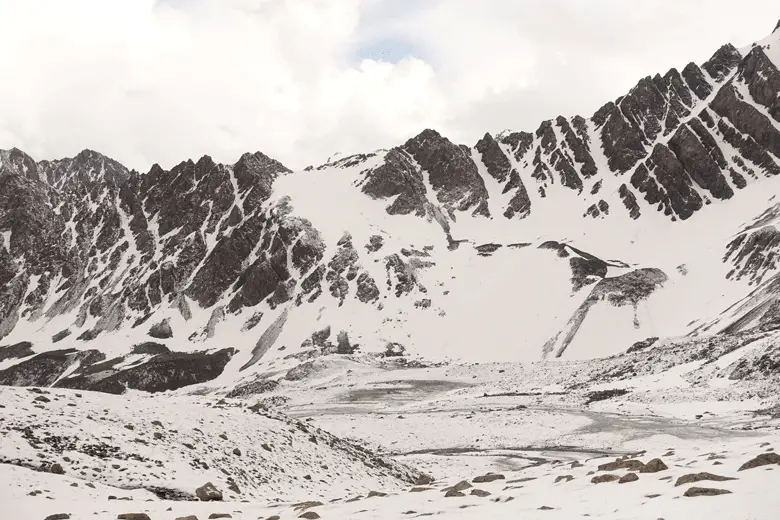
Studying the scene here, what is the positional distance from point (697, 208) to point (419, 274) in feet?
269

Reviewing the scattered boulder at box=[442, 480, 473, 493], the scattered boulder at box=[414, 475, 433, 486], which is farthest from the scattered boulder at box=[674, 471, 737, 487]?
the scattered boulder at box=[414, 475, 433, 486]

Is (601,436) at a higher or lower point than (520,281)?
lower

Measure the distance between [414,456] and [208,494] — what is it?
21291 millimetres

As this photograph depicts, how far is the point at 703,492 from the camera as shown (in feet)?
38.1

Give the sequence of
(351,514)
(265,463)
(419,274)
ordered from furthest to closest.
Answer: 1. (419,274)
2. (265,463)
3. (351,514)

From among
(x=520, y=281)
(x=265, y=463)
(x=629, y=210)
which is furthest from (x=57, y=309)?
(x=265, y=463)

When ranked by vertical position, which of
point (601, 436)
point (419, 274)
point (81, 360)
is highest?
point (419, 274)

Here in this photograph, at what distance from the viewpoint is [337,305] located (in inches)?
A: 5556

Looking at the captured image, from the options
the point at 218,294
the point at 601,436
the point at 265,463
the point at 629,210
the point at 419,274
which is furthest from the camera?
the point at 629,210

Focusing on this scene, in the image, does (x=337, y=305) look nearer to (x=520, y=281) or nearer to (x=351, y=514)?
(x=520, y=281)

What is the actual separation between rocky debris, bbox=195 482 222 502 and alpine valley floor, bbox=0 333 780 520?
347 mm

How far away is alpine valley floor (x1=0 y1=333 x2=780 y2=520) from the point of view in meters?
13.4

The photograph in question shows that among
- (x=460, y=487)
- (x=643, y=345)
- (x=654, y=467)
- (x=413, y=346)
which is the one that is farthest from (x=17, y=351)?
(x=654, y=467)

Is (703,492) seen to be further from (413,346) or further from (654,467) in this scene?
(413,346)
